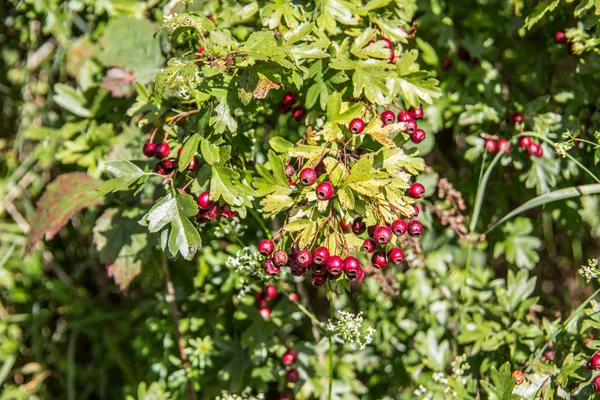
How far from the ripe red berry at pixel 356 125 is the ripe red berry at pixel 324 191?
8.1 inches

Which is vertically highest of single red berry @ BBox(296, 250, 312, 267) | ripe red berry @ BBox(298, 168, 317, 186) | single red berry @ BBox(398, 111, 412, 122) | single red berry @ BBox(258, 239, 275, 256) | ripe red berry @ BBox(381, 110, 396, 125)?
ripe red berry @ BBox(381, 110, 396, 125)

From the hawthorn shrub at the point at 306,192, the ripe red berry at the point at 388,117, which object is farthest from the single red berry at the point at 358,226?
the ripe red berry at the point at 388,117

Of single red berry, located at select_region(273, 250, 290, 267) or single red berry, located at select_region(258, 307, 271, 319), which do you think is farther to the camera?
single red berry, located at select_region(258, 307, 271, 319)

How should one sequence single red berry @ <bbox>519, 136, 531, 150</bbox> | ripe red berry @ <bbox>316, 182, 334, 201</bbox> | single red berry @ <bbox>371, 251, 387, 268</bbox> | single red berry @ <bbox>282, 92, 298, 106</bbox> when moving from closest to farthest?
ripe red berry @ <bbox>316, 182, 334, 201</bbox> < single red berry @ <bbox>371, 251, 387, 268</bbox> < single red berry @ <bbox>282, 92, 298, 106</bbox> < single red berry @ <bbox>519, 136, 531, 150</bbox>

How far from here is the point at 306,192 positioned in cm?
153

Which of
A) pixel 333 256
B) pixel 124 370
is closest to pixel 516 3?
pixel 333 256

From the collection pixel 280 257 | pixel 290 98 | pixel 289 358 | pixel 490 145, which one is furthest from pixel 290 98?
pixel 289 358

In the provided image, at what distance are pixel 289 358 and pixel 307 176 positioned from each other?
96 centimetres

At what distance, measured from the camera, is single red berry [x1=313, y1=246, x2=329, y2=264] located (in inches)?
56.7

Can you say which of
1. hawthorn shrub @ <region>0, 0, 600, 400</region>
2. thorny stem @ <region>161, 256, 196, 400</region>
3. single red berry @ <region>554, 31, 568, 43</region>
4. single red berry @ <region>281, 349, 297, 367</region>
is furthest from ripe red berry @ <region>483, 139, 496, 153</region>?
thorny stem @ <region>161, 256, 196, 400</region>

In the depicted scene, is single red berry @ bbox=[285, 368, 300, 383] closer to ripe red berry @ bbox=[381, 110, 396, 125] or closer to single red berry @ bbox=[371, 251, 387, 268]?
single red berry @ bbox=[371, 251, 387, 268]

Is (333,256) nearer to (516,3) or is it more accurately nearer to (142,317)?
(516,3)

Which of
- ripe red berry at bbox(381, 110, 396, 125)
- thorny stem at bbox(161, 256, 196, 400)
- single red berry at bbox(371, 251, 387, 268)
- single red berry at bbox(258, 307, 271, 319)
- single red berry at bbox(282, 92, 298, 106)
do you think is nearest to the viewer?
single red berry at bbox(371, 251, 387, 268)

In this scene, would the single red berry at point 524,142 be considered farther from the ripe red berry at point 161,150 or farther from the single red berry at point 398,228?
the ripe red berry at point 161,150
